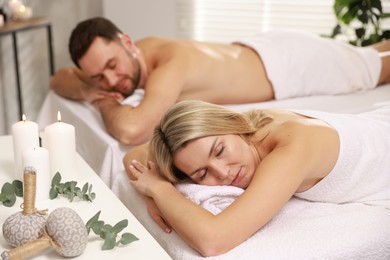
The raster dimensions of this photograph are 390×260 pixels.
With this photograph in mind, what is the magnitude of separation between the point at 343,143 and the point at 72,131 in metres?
0.69

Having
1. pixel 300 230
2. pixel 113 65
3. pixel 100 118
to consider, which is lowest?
pixel 100 118

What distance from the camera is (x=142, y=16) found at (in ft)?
10.9

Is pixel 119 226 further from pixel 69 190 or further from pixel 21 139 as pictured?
pixel 21 139

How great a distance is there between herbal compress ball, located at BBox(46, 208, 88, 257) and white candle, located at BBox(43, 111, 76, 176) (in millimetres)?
352

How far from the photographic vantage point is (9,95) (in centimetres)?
327

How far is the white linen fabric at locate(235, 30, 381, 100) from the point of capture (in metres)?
2.37

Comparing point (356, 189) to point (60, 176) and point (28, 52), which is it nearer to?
point (60, 176)

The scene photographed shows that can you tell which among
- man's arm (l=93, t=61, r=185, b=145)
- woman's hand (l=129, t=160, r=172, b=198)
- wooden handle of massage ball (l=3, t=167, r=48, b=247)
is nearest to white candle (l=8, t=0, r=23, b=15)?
man's arm (l=93, t=61, r=185, b=145)

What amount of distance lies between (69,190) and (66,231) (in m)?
0.30

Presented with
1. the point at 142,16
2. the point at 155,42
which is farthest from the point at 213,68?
the point at 142,16

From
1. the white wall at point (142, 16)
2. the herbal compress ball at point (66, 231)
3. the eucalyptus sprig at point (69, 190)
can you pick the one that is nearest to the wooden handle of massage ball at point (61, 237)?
the herbal compress ball at point (66, 231)

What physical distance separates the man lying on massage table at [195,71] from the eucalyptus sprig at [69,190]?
619 millimetres

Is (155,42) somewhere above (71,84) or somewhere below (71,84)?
above

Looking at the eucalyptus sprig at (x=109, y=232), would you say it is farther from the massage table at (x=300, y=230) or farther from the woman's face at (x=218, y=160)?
the woman's face at (x=218, y=160)
